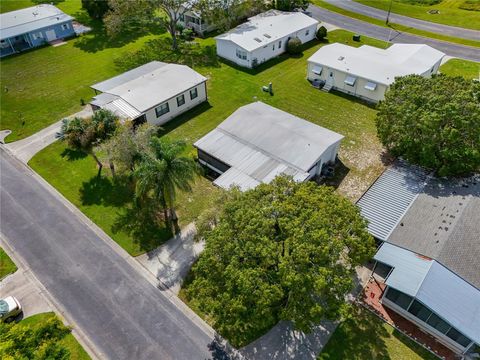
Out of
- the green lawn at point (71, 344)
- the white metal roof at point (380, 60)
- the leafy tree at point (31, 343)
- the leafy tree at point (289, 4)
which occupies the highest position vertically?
the leafy tree at point (289, 4)

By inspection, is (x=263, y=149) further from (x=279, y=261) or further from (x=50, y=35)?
(x=50, y=35)

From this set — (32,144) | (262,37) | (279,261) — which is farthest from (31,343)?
(262,37)

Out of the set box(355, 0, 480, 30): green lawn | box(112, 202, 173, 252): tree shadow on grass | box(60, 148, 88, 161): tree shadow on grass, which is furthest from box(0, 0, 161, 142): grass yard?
box(355, 0, 480, 30): green lawn

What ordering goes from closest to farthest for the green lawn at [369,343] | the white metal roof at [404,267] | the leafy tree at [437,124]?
the green lawn at [369,343]
the white metal roof at [404,267]
the leafy tree at [437,124]

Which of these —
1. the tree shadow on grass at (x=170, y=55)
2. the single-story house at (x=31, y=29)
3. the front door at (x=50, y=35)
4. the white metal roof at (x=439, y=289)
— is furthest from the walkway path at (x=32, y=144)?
the white metal roof at (x=439, y=289)

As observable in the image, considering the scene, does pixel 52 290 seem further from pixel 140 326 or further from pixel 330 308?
pixel 330 308

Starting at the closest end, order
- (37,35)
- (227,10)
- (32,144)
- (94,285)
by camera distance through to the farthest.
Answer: (94,285), (32,144), (227,10), (37,35)

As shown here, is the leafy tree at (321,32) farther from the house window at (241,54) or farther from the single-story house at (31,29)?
the single-story house at (31,29)
